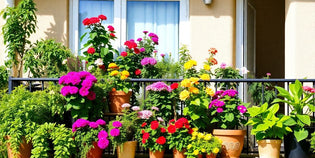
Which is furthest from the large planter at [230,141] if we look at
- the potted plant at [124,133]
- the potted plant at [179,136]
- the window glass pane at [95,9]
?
the window glass pane at [95,9]

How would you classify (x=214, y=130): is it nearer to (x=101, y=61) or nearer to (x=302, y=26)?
(x=101, y=61)

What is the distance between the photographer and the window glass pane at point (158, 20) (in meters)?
7.79

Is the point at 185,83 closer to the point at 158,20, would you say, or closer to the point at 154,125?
the point at 154,125

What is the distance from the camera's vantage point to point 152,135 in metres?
5.65

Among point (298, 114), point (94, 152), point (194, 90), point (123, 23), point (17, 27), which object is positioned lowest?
point (94, 152)

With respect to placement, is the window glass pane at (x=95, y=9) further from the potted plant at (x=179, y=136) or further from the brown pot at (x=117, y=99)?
the potted plant at (x=179, y=136)

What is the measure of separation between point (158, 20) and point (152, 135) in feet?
8.97

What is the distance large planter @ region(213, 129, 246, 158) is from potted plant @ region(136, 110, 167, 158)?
0.69 metres

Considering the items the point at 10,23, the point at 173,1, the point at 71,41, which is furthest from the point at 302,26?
the point at 10,23

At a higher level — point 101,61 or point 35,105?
point 101,61

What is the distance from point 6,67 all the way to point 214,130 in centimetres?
358

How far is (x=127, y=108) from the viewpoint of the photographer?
20.0ft

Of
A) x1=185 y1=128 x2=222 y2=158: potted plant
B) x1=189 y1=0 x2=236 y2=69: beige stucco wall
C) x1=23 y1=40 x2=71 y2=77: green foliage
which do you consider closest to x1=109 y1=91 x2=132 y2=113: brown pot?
x1=185 y1=128 x2=222 y2=158: potted plant

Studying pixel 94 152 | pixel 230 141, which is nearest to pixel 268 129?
pixel 230 141
